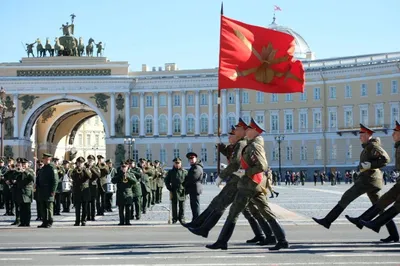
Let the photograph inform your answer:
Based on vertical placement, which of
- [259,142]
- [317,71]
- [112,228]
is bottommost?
[112,228]

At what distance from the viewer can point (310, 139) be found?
80.9 meters

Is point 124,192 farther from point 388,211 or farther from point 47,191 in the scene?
point 388,211

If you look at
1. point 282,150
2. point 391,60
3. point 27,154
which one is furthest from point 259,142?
point 27,154

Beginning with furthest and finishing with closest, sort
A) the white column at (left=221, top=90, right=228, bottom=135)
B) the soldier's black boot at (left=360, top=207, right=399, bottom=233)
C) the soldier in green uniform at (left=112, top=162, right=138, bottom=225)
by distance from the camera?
1. the white column at (left=221, top=90, right=228, bottom=135)
2. the soldier in green uniform at (left=112, top=162, right=138, bottom=225)
3. the soldier's black boot at (left=360, top=207, right=399, bottom=233)

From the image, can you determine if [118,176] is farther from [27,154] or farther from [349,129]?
[27,154]

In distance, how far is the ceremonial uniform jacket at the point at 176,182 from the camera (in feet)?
71.5

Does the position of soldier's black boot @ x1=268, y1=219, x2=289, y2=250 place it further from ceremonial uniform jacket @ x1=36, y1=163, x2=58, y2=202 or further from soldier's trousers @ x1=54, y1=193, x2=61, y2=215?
soldier's trousers @ x1=54, y1=193, x2=61, y2=215

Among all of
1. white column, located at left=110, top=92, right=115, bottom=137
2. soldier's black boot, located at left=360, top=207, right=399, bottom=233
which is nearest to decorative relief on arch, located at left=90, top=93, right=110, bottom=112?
white column, located at left=110, top=92, right=115, bottom=137

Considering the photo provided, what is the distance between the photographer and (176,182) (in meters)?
21.9

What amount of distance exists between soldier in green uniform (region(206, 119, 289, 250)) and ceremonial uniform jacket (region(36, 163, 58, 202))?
24.8 ft

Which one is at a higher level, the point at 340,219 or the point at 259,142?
the point at 259,142

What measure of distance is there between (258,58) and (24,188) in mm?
7469

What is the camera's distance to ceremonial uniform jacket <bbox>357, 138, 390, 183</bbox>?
14.6 meters

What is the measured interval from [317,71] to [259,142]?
6770cm
